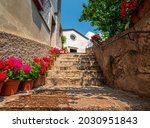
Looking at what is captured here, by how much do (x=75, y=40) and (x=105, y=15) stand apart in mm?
17745

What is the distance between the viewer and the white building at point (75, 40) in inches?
896

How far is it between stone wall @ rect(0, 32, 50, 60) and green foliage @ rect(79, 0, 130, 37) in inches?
96.6

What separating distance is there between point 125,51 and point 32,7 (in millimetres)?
3376

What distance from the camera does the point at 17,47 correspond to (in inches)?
148

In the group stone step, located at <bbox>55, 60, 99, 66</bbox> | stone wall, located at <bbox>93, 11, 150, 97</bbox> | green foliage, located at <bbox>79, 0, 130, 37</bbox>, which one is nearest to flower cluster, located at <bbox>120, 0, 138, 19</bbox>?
stone wall, located at <bbox>93, 11, 150, 97</bbox>

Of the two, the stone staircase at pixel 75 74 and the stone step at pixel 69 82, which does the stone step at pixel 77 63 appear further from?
the stone step at pixel 69 82

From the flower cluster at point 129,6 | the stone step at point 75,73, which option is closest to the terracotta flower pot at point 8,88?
the stone step at point 75,73

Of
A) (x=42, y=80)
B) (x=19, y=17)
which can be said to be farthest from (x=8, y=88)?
(x=19, y=17)

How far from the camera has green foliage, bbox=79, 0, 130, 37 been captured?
519cm

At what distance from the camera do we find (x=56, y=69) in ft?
17.9

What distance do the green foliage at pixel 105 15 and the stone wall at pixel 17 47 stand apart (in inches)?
96.6

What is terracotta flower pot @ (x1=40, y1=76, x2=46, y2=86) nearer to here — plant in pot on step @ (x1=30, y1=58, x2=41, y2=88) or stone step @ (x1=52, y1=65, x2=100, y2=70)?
plant in pot on step @ (x1=30, y1=58, x2=41, y2=88)

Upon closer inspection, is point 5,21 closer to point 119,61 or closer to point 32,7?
point 32,7

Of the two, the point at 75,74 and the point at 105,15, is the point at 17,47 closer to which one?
the point at 75,74
